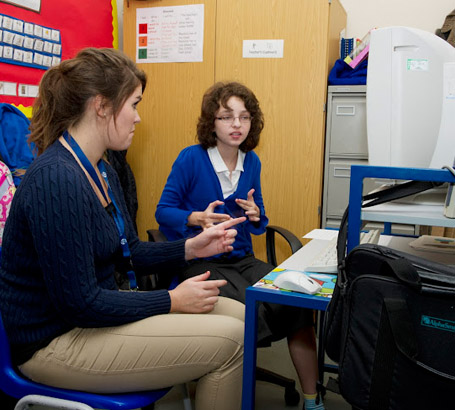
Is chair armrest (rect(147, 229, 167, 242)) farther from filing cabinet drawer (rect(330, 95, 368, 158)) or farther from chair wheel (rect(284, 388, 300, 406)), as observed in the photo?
filing cabinet drawer (rect(330, 95, 368, 158))

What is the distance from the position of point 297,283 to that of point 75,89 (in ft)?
2.28

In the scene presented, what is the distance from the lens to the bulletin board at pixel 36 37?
230cm

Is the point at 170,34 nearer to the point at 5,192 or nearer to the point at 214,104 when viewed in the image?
the point at 214,104

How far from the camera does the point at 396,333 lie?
31.6 inches

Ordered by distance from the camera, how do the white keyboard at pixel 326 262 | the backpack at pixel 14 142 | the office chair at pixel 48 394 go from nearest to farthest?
the office chair at pixel 48 394
the white keyboard at pixel 326 262
the backpack at pixel 14 142

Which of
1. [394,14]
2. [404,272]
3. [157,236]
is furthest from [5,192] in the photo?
[394,14]

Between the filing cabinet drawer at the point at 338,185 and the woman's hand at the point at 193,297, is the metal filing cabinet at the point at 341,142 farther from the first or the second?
the woman's hand at the point at 193,297

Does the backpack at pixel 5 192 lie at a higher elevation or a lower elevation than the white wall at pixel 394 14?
lower

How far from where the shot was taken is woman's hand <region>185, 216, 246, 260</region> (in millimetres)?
1391

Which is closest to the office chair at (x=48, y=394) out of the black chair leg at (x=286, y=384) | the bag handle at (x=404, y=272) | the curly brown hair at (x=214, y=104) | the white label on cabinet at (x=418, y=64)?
the bag handle at (x=404, y=272)

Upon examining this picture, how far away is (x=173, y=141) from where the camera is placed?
289 cm

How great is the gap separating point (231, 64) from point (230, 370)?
6.55 ft

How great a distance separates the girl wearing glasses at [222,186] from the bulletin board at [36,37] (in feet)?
2.80

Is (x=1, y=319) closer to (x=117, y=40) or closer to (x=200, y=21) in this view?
(x=200, y=21)
